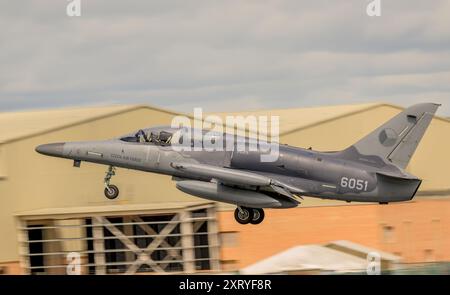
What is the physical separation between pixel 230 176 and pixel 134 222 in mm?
21385

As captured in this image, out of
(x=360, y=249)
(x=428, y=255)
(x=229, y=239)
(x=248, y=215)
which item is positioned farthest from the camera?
(x=229, y=239)

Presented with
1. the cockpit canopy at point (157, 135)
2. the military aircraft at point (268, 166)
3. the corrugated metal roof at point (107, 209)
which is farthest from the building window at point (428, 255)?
the cockpit canopy at point (157, 135)

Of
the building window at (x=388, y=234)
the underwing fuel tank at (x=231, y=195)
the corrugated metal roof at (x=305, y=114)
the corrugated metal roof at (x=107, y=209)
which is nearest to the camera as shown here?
the underwing fuel tank at (x=231, y=195)

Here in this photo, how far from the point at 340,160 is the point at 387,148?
2176 millimetres

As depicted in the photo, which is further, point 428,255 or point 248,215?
point 428,255

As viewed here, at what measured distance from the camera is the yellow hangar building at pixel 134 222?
7219 centimetres

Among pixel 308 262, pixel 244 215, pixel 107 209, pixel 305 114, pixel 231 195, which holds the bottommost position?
pixel 244 215

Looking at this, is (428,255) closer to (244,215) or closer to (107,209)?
(107,209)

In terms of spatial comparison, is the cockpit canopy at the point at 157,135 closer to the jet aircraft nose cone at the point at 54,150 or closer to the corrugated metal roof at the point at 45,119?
the jet aircraft nose cone at the point at 54,150

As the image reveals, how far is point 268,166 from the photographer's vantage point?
5575cm

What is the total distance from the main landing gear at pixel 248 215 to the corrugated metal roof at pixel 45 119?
830 inches

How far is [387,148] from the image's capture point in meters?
56.3

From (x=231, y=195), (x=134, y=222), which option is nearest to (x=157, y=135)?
(x=231, y=195)

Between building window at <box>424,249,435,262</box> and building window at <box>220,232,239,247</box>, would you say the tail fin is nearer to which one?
building window at <box>424,249,435,262</box>
